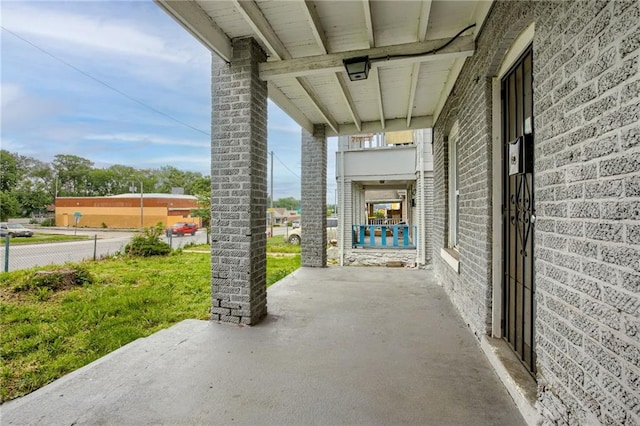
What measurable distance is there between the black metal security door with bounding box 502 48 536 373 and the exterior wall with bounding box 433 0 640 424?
0.41 m

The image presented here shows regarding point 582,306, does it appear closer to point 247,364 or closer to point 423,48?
point 247,364

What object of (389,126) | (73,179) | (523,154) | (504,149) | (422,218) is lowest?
(422,218)

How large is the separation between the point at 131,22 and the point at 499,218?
6.49 meters

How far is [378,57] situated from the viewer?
10.6ft

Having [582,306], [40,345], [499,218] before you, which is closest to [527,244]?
[499,218]

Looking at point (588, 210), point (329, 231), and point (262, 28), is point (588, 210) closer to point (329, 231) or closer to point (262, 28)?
point (262, 28)

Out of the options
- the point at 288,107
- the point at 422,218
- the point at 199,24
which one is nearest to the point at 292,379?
the point at 199,24

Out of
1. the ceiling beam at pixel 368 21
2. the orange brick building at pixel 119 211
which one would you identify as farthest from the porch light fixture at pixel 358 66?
the orange brick building at pixel 119 211

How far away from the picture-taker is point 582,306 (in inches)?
51.6

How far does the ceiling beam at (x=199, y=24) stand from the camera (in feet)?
8.54

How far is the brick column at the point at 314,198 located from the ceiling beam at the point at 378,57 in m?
3.18

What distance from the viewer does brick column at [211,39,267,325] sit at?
3361 mm

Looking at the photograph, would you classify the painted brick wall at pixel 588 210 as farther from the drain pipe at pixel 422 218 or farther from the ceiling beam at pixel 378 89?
the drain pipe at pixel 422 218

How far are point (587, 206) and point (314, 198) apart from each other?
5.53 metres
